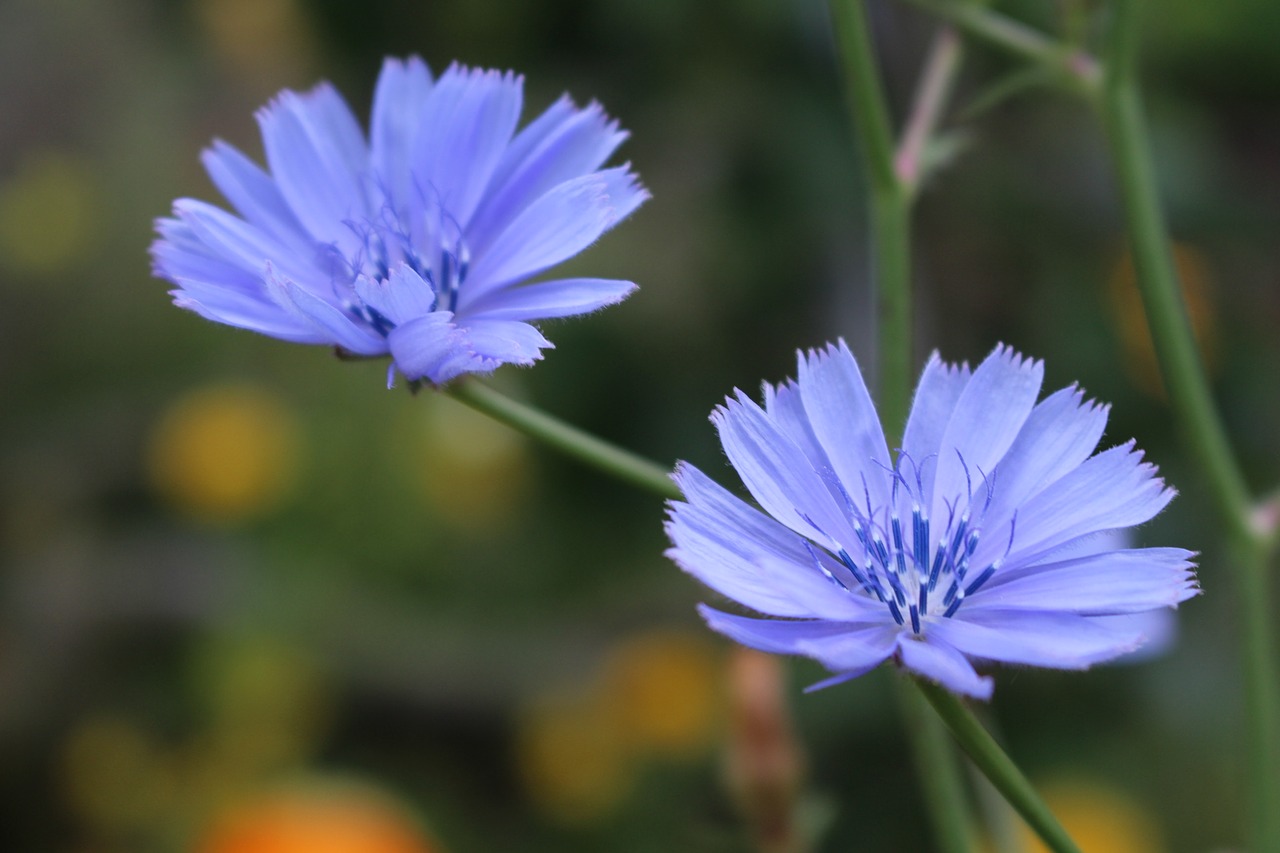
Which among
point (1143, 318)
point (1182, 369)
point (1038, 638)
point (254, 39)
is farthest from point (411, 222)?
point (254, 39)

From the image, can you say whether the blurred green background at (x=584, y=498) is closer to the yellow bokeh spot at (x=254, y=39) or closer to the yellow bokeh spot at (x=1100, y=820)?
the yellow bokeh spot at (x=1100, y=820)

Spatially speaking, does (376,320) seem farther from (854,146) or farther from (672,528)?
(854,146)

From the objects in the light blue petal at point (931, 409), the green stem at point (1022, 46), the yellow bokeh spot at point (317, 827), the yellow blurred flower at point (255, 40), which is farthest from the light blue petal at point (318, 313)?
the yellow blurred flower at point (255, 40)

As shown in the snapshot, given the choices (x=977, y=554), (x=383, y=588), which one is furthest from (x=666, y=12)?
(x=977, y=554)

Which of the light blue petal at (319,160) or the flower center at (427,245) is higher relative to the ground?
the light blue petal at (319,160)

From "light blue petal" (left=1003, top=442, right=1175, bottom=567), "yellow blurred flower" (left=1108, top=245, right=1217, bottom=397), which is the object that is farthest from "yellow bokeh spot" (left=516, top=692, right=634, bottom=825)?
"light blue petal" (left=1003, top=442, right=1175, bottom=567)

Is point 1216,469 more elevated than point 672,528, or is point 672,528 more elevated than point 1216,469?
point 1216,469
